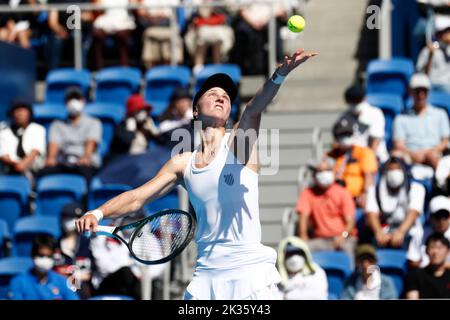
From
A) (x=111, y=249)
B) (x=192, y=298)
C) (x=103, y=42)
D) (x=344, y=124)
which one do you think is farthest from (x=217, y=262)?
(x=103, y=42)

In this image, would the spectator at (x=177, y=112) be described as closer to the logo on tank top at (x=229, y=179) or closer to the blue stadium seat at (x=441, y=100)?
the blue stadium seat at (x=441, y=100)

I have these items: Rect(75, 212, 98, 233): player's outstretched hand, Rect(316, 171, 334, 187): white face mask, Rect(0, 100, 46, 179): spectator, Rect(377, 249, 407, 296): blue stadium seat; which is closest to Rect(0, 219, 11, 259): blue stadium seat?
Rect(0, 100, 46, 179): spectator

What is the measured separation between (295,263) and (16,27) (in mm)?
5878

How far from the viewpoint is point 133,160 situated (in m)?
12.5

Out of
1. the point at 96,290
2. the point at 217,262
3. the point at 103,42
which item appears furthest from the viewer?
the point at 103,42

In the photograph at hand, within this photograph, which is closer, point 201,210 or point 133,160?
point 201,210

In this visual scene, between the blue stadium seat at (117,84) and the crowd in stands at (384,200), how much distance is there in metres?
2.55

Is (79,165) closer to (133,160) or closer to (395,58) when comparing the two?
(133,160)

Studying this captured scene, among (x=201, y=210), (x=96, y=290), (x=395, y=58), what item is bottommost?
(x=96, y=290)

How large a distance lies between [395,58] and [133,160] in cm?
317

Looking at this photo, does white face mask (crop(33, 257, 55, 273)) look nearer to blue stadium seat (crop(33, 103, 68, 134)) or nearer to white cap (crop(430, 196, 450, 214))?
blue stadium seat (crop(33, 103, 68, 134))

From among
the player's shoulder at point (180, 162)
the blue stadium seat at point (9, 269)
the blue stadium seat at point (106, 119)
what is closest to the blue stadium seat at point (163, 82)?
the blue stadium seat at point (106, 119)

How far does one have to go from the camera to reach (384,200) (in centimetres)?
1164

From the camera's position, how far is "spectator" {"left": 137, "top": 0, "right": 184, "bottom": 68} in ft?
48.6
